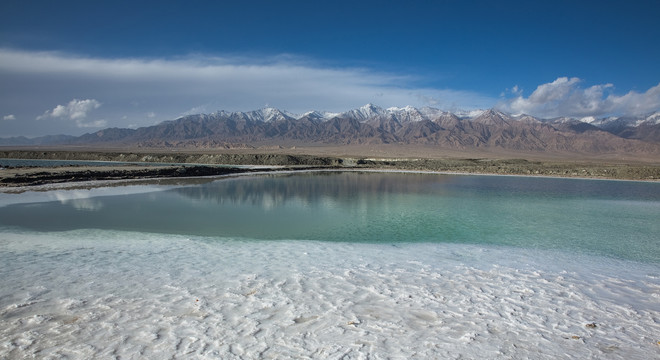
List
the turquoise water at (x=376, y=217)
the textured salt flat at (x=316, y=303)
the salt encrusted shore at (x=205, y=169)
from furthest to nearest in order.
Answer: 1. the salt encrusted shore at (x=205, y=169)
2. the turquoise water at (x=376, y=217)
3. the textured salt flat at (x=316, y=303)

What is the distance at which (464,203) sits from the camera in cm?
1945

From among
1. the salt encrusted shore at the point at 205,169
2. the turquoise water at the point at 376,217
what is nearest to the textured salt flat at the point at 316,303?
the turquoise water at the point at 376,217

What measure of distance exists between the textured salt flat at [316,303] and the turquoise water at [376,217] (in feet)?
6.11

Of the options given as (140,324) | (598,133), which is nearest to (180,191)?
(140,324)

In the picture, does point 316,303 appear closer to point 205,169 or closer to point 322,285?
point 322,285

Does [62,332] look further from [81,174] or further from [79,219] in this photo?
[81,174]

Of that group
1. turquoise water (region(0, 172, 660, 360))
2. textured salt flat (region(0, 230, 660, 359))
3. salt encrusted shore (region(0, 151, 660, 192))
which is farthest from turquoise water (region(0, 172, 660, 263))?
salt encrusted shore (region(0, 151, 660, 192))

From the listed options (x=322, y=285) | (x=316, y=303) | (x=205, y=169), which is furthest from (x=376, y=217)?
(x=205, y=169)

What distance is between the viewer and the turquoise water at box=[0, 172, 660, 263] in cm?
1183

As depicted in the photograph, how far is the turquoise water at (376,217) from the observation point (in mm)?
11833

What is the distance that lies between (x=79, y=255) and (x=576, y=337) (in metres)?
9.44

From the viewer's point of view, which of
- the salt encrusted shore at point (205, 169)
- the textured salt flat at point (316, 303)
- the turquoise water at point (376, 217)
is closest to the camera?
the textured salt flat at point (316, 303)

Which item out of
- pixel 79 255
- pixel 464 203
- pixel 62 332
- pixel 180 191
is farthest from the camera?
pixel 180 191

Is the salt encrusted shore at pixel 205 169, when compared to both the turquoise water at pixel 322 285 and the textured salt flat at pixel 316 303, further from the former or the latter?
the textured salt flat at pixel 316 303
